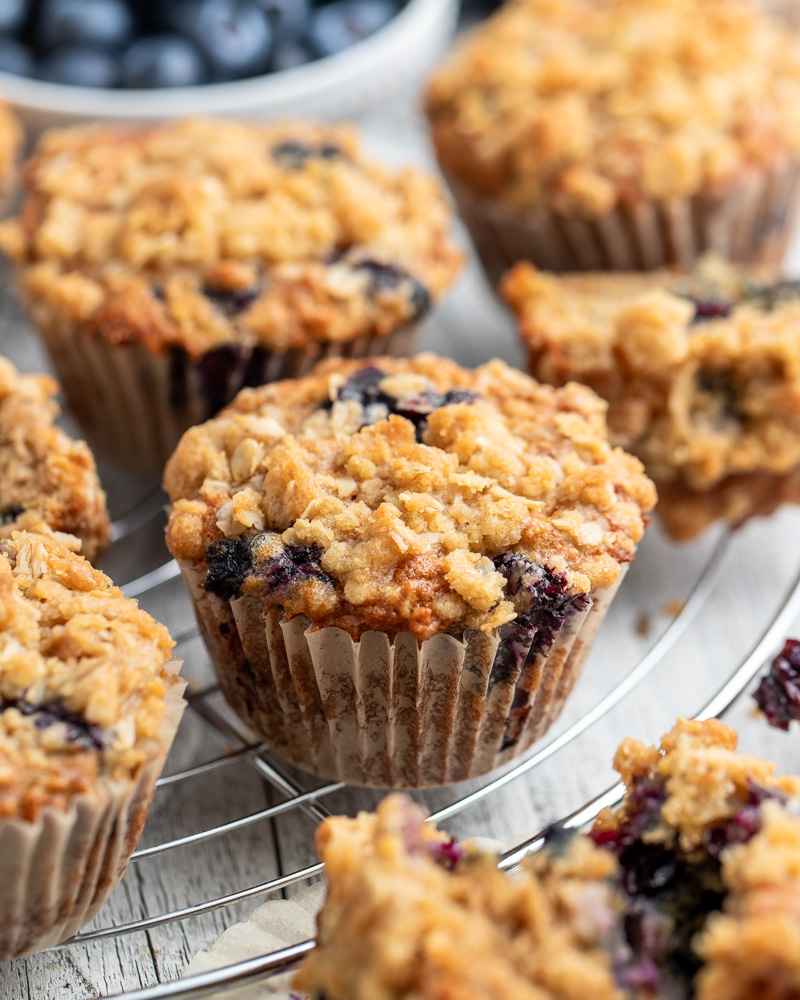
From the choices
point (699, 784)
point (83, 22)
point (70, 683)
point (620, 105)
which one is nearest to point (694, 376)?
point (620, 105)

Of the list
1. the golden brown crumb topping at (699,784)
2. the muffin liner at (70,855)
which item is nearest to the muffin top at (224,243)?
the muffin liner at (70,855)

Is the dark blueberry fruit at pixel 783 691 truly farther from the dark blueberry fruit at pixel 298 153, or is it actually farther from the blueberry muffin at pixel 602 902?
the dark blueberry fruit at pixel 298 153

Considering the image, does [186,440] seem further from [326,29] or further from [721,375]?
[326,29]

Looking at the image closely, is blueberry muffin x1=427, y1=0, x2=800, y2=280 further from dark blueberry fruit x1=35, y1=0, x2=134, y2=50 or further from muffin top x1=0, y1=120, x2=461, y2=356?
dark blueberry fruit x1=35, y1=0, x2=134, y2=50

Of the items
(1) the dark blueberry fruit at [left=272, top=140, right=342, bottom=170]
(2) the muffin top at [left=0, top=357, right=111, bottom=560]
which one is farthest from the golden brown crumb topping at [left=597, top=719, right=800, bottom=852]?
(1) the dark blueberry fruit at [left=272, top=140, right=342, bottom=170]

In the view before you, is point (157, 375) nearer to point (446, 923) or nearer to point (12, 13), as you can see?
point (446, 923)
